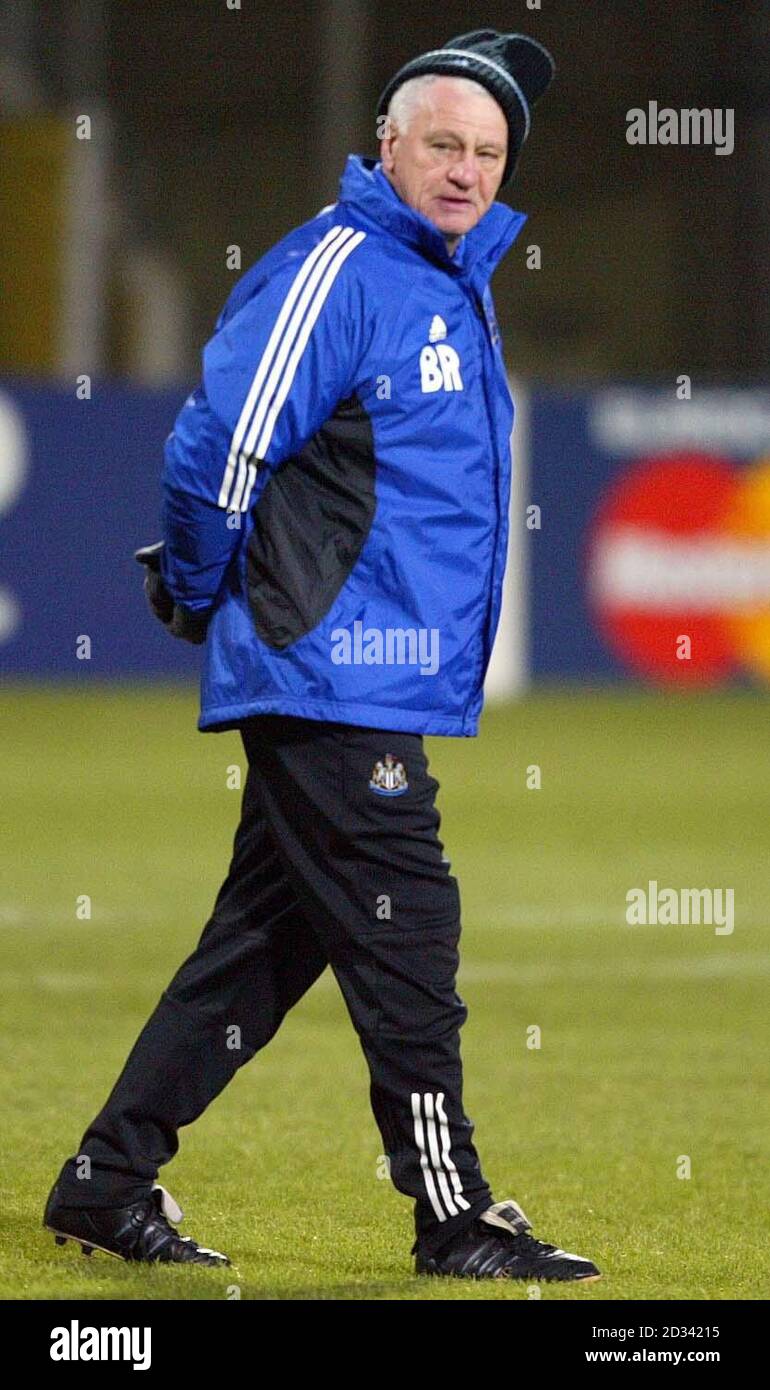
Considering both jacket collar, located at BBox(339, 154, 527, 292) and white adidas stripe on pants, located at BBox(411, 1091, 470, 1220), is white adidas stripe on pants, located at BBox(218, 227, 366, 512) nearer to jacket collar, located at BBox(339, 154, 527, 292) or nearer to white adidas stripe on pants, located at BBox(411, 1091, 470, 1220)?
jacket collar, located at BBox(339, 154, 527, 292)

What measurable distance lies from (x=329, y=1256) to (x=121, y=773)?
9.43m

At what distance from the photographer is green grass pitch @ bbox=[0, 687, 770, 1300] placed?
4.66 metres

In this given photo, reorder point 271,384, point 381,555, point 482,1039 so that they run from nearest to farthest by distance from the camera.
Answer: point 271,384
point 381,555
point 482,1039

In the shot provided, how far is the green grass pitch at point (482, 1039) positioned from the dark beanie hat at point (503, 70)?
2.05 m

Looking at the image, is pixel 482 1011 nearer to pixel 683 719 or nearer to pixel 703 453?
pixel 683 719

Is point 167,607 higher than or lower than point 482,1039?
higher

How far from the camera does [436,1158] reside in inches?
169

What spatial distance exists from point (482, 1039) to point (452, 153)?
3.42 metres

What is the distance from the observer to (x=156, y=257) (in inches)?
1146

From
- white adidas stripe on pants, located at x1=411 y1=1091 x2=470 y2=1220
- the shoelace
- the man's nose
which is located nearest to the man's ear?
the man's nose

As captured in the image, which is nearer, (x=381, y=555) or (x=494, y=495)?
(x=381, y=555)

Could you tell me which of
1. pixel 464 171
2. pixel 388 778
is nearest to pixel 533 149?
pixel 464 171

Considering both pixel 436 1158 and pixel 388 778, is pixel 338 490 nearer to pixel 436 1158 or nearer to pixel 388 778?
pixel 388 778
